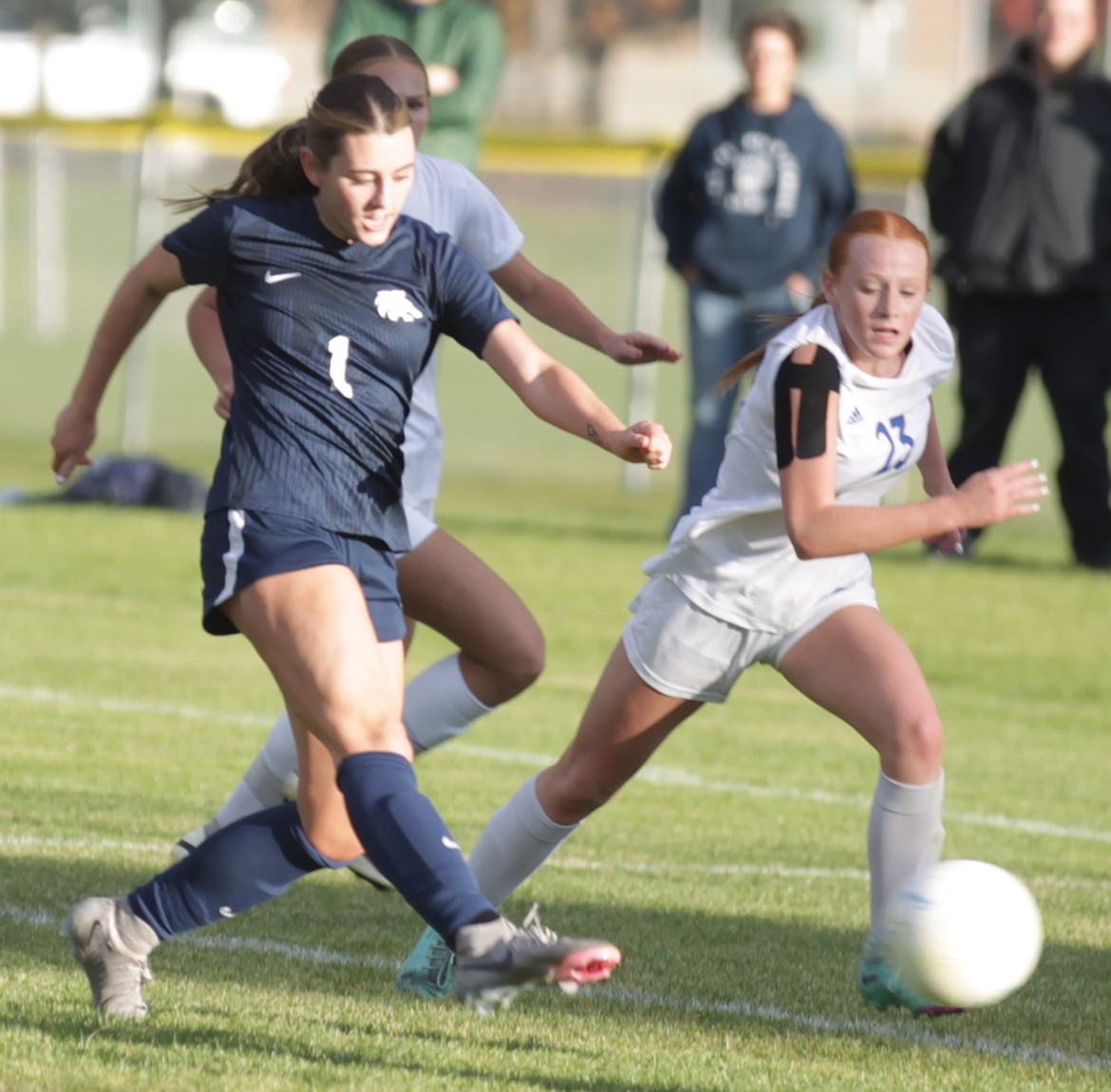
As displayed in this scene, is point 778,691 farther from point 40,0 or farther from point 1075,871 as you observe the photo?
point 40,0

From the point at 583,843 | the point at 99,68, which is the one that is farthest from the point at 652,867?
the point at 99,68

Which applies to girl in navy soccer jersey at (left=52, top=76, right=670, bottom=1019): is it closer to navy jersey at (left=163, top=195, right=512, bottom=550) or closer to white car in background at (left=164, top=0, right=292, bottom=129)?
navy jersey at (left=163, top=195, right=512, bottom=550)

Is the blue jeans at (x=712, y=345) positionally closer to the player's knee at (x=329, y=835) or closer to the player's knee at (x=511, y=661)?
the player's knee at (x=511, y=661)

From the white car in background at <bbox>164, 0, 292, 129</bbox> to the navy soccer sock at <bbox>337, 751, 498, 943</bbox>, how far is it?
27460 millimetres

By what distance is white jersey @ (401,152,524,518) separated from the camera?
18.5ft

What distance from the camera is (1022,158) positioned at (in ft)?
38.0

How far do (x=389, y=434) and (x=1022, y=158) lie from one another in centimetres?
768

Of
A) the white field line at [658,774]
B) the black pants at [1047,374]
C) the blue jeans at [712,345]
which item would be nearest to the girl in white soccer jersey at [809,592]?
the white field line at [658,774]

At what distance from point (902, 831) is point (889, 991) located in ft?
1.23

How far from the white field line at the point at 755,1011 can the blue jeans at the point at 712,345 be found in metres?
6.82

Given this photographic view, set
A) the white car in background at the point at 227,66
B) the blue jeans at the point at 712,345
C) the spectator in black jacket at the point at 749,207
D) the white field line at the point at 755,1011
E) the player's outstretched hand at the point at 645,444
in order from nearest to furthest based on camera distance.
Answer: the player's outstretched hand at the point at 645,444, the white field line at the point at 755,1011, the spectator in black jacket at the point at 749,207, the blue jeans at the point at 712,345, the white car in background at the point at 227,66

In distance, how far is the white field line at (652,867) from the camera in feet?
19.4

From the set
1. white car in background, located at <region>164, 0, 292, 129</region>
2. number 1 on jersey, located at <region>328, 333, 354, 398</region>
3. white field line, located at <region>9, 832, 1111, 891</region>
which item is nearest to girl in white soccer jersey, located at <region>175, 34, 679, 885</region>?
white field line, located at <region>9, 832, 1111, 891</region>

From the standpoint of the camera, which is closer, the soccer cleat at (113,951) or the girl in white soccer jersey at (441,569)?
the soccer cleat at (113,951)
